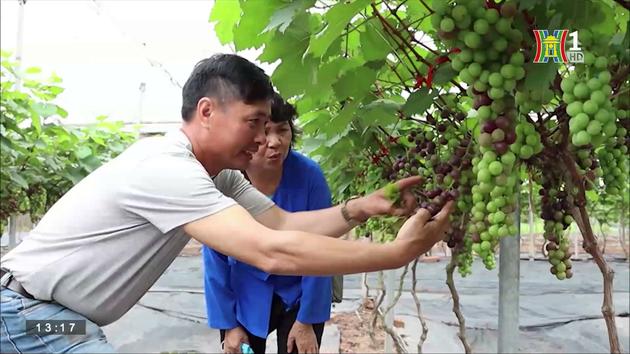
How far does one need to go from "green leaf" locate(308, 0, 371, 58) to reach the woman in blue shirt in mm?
1148

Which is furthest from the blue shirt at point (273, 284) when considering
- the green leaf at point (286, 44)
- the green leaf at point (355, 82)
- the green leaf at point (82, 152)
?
the green leaf at point (82, 152)

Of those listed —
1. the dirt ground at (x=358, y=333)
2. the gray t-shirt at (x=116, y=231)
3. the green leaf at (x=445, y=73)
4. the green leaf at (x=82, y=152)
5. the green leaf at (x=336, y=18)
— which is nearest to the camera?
the green leaf at (x=336, y=18)

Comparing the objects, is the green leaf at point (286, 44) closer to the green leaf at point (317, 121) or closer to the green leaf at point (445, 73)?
the green leaf at point (445, 73)

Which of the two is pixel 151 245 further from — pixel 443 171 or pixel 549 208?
pixel 549 208

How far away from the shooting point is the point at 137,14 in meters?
6.21

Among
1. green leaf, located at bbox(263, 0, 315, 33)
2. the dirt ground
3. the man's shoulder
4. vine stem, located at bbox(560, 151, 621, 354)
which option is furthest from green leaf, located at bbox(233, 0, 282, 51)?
the dirt ground

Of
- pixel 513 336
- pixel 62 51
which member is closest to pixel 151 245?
pixel 513 336

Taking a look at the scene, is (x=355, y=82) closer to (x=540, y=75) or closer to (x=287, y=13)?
(x=287, y=13)

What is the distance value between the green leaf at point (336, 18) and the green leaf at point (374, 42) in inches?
9.4

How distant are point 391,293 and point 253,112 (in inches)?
121

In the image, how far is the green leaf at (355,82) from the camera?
1259mm

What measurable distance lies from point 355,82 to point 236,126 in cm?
34
